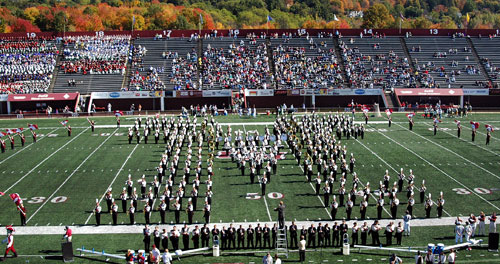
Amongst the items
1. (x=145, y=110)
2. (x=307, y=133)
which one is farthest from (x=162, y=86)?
(x=307, y=133)

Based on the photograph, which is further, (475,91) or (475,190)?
(475,91)

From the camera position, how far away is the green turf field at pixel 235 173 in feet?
76.9

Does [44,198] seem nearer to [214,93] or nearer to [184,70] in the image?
[214,93]

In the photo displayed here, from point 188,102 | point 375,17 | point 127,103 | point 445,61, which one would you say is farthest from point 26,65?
point 375,17

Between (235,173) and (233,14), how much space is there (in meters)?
93.8

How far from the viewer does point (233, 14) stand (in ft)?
392

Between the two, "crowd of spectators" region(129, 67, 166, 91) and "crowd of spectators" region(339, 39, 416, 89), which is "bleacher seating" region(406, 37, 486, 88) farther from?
"crowd of spectators" region(129, 67, 166, 91)

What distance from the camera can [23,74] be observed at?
56.2m

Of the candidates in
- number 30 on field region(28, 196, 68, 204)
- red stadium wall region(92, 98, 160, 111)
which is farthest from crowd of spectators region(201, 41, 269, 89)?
number 30 on field region(28, 196, 68, 204)

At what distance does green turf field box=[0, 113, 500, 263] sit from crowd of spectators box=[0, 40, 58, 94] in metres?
14.1

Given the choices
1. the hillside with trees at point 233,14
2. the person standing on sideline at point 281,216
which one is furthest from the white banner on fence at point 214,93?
the person standing on sideline at point 281,216

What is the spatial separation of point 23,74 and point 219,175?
34466 millimetres

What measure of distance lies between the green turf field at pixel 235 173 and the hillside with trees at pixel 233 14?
32.1 meters

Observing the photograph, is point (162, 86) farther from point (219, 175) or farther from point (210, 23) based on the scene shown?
point (210, 23)
